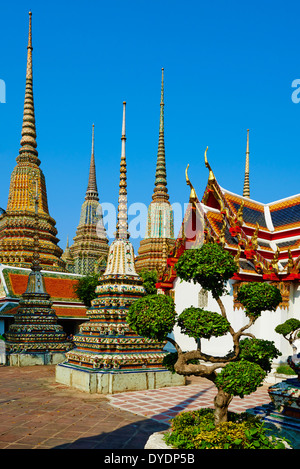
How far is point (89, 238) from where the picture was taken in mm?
47156

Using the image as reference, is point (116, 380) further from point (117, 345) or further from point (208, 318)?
point (208, 318)

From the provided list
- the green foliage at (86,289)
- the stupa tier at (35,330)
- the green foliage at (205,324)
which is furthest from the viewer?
the green foliage at (86,289)

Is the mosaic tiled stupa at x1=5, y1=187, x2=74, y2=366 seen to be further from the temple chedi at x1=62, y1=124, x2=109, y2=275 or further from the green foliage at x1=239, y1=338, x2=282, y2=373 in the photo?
the temple chedi at x1=62, y1=124, x2=109, y2=275

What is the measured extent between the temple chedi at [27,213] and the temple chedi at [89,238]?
13.1 meters

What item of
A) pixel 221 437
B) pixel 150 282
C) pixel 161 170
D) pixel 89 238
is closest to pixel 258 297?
pixel 221 437

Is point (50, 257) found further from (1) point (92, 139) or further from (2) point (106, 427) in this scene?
(1) point (92, 139)

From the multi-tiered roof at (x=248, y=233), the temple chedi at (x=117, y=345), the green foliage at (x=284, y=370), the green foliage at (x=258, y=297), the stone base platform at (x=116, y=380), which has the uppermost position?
the multi-tiered roof at (x=248, y=233)

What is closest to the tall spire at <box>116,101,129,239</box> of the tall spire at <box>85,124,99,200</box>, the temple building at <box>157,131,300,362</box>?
the temple building at <box>157,131,300,362</box>

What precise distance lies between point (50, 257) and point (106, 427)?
24.3 metres

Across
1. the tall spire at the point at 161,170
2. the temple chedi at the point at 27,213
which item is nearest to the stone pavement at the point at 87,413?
the temple chedi at the point at 27,213

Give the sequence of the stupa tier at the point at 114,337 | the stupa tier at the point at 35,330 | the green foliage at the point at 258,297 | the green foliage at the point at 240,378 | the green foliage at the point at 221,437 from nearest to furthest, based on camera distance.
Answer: the green foliage at the point at 221,437, the green foliage at the point at 240,378, the green foliage at the point at 258,297, the stupa tier at the point at 114,337, the stupa tier at the point at 35,330

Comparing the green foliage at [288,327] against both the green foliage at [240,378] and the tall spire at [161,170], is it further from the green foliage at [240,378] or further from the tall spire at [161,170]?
the tall spire at [161,170]

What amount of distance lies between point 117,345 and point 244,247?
748 centimetres

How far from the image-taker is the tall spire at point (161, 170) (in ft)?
138
